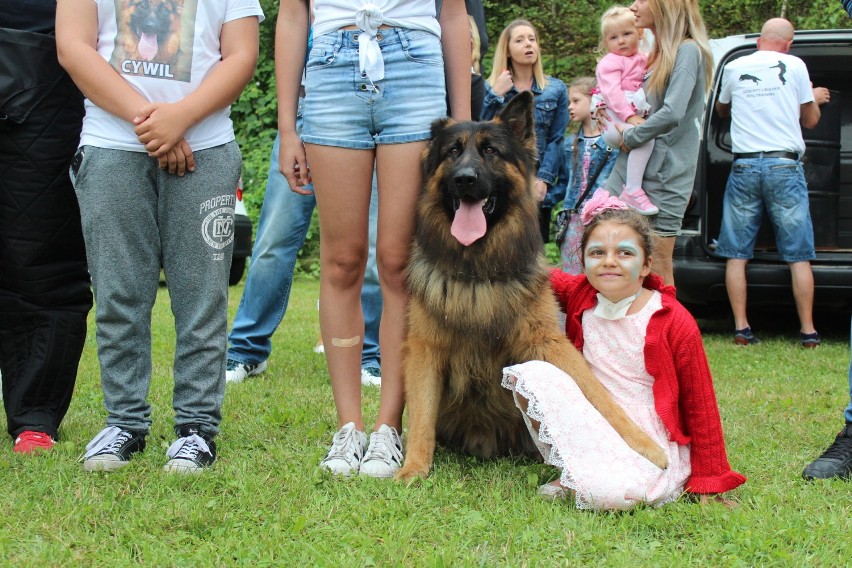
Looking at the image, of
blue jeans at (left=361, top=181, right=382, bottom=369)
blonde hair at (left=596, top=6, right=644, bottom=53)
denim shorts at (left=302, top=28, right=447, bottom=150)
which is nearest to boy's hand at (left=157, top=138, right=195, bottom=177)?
denim shorts at (left=302, top=28, right=447, bottom=150)

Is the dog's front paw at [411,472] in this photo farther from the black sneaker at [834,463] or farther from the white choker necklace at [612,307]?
the black sneaker at [834,463]

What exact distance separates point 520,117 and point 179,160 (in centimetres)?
133

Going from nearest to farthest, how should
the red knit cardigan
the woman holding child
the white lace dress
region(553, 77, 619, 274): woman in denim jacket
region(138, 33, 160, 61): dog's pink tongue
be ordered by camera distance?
the white lace dress → the red knit cardigan → region(138, 33, 160, 61): dog's pink tongue → the woman holding child → region(553, 77, 619, 274): woman in denim jacket

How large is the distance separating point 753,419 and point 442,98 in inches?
90.8

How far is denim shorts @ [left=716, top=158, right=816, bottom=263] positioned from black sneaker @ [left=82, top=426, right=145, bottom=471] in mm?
4845

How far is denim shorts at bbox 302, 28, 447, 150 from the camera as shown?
122 inches

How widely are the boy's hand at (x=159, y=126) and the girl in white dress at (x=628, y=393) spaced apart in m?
1.46

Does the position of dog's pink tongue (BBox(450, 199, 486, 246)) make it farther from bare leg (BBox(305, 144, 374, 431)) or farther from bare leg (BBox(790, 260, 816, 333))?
bare leg (BBox(790, 260, 816, 333))

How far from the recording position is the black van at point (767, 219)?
660 cm

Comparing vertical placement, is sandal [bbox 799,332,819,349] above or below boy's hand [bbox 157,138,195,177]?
below

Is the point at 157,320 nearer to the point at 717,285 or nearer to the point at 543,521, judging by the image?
the point at 717,285

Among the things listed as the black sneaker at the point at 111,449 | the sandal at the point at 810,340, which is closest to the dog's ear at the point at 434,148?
the black sneaker at the point at 111,449

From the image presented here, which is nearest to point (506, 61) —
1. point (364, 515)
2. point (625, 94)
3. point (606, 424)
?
point (625, 94)

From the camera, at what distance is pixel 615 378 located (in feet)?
10.1
